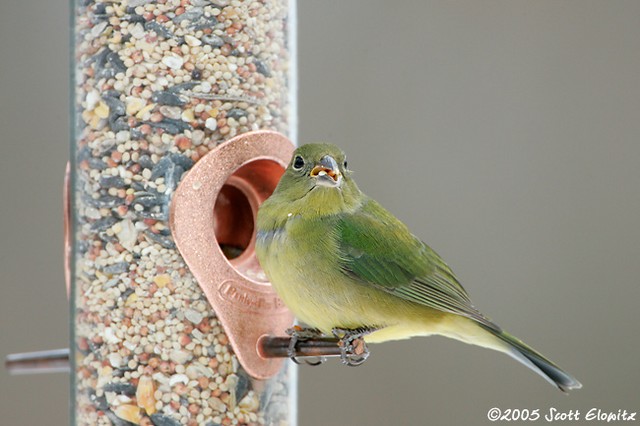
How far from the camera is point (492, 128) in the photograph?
7594 mm

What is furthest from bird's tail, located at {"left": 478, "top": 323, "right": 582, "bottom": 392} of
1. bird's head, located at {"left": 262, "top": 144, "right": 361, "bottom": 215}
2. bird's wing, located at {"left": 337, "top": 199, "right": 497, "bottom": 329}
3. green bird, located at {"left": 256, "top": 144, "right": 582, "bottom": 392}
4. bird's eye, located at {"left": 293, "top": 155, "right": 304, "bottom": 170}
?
bird's eye, located at {"left": 293, "top": 155, "right": 304, "bottom": 170}

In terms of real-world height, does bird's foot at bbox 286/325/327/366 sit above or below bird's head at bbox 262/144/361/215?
below

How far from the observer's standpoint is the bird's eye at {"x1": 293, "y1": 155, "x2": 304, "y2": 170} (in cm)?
380

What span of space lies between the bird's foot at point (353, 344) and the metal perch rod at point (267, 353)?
0.02 metres

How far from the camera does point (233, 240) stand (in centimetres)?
406

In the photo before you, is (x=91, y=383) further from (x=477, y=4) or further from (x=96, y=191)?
(x=477, y=4)

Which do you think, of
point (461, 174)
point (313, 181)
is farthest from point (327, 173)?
point (461, 174)

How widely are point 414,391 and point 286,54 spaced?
3.50 m

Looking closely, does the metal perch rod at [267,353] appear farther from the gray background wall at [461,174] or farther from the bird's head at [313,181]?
the gray background wall at [461,174]

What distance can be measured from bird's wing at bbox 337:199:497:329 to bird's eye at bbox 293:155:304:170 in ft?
0.81

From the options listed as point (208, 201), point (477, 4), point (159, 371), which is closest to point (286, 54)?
point (208, 201)

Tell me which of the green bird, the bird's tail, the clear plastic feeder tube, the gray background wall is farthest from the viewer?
the gray background wall

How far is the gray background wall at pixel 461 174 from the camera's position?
6.71 meters

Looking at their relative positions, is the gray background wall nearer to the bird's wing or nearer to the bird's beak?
the bird's wing
